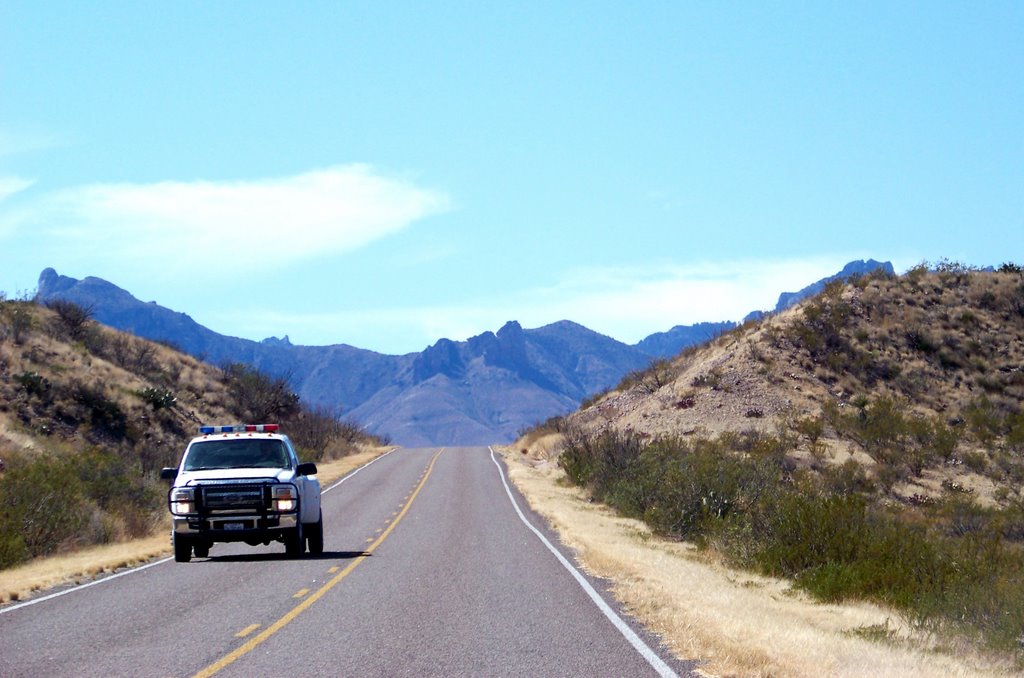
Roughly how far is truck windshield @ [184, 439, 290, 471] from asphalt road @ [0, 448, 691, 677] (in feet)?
5.46

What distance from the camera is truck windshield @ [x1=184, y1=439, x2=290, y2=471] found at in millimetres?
19125

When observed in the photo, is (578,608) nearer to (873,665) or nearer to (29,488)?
(873,665)

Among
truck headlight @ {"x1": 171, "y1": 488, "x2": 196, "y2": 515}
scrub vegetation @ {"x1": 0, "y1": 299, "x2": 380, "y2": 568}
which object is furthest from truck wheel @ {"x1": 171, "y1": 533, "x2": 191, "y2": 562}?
scrub vegetation @ {"x1": 0, "y1": 299, "x2": 380, "y2": 568}

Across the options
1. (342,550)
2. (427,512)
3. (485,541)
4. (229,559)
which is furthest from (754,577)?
(427,512)

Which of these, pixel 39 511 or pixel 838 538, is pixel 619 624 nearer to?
pixel 838 538

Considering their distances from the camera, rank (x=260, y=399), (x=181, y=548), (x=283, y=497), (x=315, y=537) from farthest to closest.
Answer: (x=260, y=399) → (x=315, y=537) → (x=181, y=548) → (x=283, y=497)

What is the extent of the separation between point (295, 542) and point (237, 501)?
139cm

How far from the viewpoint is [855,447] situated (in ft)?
149

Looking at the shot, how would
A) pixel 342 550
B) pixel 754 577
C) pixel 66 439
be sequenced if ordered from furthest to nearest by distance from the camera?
pixel 66 439 < pixel 342 550 < pixel 754 577

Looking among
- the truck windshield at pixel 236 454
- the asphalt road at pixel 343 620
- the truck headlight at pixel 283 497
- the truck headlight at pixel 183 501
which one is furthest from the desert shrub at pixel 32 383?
the truck headlight at pixel 283 497

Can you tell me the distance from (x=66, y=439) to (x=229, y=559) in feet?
96.0

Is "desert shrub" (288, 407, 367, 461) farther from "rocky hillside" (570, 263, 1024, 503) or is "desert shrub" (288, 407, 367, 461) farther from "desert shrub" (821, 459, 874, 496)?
"desert shrub" (821, 459, 874, 496)

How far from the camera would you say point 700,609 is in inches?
487

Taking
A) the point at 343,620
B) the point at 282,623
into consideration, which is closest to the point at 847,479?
the point at 343,620
